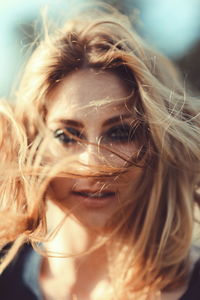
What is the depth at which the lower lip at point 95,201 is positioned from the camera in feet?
5.01

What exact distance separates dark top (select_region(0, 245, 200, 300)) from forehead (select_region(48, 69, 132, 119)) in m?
0.64

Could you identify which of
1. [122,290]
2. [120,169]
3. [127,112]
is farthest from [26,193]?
[122,290]

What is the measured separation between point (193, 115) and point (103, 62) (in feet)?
1.19

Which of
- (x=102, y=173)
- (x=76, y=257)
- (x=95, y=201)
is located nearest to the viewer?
(x=102, y=173)

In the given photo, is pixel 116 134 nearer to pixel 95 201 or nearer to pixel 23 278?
pixel 95 201

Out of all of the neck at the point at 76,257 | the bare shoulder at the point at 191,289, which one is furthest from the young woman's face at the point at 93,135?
the bare shoulder at the point at 191,289

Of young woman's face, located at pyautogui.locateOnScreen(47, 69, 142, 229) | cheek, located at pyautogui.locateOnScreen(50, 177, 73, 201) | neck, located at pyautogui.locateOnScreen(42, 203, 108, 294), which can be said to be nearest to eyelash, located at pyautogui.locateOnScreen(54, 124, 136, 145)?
young woman's face, located at pyautogui.locateOnScreen(47, 69, 142, 229)

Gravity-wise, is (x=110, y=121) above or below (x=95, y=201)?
above

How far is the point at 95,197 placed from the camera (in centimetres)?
152

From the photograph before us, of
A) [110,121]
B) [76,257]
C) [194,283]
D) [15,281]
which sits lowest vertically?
[15,281]

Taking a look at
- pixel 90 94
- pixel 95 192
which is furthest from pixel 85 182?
pixel 90 94

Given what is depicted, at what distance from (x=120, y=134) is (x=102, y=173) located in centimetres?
16

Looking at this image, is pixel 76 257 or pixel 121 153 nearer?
pixel 121 153

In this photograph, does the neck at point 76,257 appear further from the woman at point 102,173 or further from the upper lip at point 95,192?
the upper lip at point 95,192
